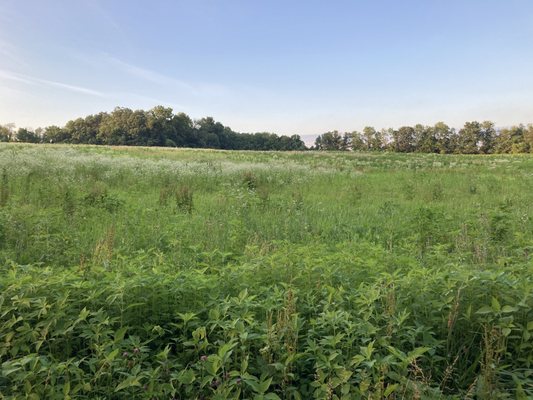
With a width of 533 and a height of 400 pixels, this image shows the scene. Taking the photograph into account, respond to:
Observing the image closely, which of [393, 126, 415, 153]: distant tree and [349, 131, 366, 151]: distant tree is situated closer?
[393, 126, 415, 153]: distant tree

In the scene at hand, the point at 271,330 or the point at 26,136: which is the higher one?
the point at 26,136

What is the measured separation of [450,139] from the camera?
113125 mm

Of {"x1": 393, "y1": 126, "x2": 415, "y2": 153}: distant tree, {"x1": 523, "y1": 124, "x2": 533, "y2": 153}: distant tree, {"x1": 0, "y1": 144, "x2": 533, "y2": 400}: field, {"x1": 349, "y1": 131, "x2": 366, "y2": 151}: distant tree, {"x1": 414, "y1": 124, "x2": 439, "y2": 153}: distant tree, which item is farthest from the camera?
{"x1": 349, "y1": 131, "x2": 366, "y2": 151}: distant tree

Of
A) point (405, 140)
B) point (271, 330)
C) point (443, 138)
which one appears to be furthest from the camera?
point (405, 140)

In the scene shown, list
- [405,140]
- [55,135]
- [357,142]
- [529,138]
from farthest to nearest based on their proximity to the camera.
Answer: [357,142]
[405,140]
[55,135]
[529,138]

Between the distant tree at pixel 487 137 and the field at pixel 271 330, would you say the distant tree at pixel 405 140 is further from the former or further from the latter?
the field at pixel 271 330

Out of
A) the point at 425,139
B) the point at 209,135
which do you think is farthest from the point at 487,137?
the point at 209,135

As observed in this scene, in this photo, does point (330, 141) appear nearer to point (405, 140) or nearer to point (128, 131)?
point (405, 140)

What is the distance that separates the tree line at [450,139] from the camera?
101250 mm

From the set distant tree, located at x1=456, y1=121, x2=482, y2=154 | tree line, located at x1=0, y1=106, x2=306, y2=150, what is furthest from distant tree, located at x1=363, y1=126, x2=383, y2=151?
tree line, located at x1=0, y1=106, x2=306, y2=150

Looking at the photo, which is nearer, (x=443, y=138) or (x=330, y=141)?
(x=443, y=138)

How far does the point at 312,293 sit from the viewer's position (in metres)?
3.60

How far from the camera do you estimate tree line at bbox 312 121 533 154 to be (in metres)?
101

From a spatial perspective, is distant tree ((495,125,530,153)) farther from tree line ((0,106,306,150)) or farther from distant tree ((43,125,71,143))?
distant tree ((43,125,71,143))
